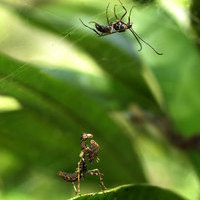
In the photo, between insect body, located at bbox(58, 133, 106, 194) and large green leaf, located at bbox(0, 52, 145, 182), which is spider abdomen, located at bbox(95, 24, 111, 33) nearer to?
large green leaf, located at bbox(0, 52, 145, 182)

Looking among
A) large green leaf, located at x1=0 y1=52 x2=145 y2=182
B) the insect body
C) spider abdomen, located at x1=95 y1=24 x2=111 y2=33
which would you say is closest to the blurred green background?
large green leaf, located at x1=0 y1=52 x2=145 y2=182

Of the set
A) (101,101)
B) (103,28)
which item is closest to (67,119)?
(101,101)

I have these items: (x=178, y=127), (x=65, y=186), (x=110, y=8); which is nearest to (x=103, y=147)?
(x=65, y=186)

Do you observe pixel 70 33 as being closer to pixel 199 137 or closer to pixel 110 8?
pixel 110 8

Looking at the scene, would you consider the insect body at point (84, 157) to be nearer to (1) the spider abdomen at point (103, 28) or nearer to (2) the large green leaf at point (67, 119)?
(2) the large green leaf at point (67, 119)

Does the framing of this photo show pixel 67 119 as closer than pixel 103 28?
No

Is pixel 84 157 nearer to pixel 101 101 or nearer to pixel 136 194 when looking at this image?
pixel 136 194
